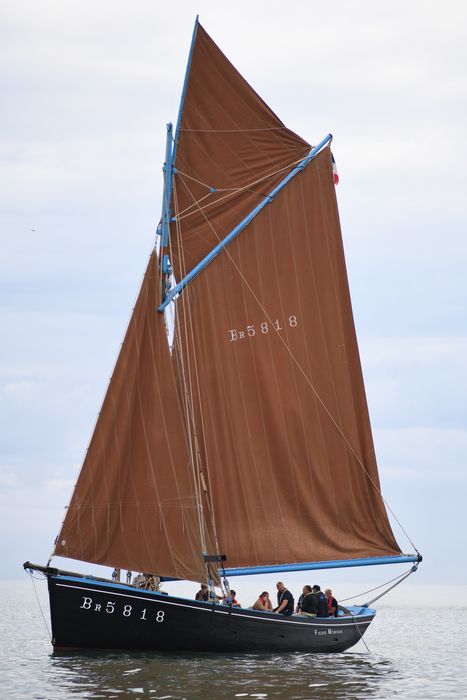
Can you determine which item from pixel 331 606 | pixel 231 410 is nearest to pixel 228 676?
pixel 331 606

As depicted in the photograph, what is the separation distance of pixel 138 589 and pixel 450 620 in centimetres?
5055

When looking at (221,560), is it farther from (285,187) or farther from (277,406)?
(285,187)

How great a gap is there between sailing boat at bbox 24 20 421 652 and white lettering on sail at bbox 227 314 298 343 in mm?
50

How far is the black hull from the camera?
3503cm

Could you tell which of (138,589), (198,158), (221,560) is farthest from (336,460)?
(198,158)

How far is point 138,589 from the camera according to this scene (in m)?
35.2

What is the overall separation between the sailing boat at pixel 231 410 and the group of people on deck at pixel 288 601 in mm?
488

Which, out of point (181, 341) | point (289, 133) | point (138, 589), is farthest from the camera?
point (289, 133)

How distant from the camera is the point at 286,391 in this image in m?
40.4

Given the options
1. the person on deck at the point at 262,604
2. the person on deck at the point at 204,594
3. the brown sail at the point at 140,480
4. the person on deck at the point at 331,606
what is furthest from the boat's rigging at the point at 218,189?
the person on deck at the point at 331,606

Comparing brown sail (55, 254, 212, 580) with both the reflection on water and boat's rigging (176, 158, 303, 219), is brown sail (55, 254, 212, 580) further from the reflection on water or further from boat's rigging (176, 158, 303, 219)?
boat's rigging (176, 158, 303, 219)

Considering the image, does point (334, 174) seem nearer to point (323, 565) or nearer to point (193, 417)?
point (193, 417)

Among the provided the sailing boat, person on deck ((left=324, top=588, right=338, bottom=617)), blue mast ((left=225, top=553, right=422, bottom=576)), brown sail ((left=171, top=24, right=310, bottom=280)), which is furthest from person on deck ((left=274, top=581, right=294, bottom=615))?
brown sail ((left=171, top=24, right=310, bottom=280))

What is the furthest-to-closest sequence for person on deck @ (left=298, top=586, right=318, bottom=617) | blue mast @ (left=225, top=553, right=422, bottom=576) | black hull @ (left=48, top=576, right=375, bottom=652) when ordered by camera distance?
person on deck @ (left=298, top=586, right=318, bottom=617) < blue mast @ (left=225, top=553, right=422, bottom=576) < black hull @ (left=48, top=576, right=375, bottom=652)
